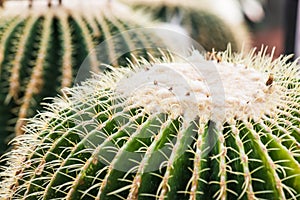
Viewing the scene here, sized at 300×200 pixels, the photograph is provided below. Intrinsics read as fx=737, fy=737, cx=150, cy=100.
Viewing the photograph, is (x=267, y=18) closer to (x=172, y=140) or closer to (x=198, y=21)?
(x=198, y=21)

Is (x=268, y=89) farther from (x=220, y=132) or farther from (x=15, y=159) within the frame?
(x=15, y=159)

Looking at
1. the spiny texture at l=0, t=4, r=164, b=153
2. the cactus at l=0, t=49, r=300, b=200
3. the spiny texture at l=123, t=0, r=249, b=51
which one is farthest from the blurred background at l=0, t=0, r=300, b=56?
the cactus at l=0, t=49, r=300, b=200

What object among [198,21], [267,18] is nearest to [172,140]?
[198,21]

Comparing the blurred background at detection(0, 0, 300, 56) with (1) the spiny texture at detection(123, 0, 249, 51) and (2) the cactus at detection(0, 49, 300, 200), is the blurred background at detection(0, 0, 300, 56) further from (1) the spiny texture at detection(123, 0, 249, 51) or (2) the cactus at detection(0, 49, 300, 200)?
(2) the cactus at detection(0, 49, 300, 200)

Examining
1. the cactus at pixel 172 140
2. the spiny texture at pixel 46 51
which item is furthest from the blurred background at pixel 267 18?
the cactus at pixel 172 140

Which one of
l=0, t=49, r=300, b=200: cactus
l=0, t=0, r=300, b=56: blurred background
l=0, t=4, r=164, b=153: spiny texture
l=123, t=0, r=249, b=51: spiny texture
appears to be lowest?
l=0, t=49, r=300, b=200: cactus
